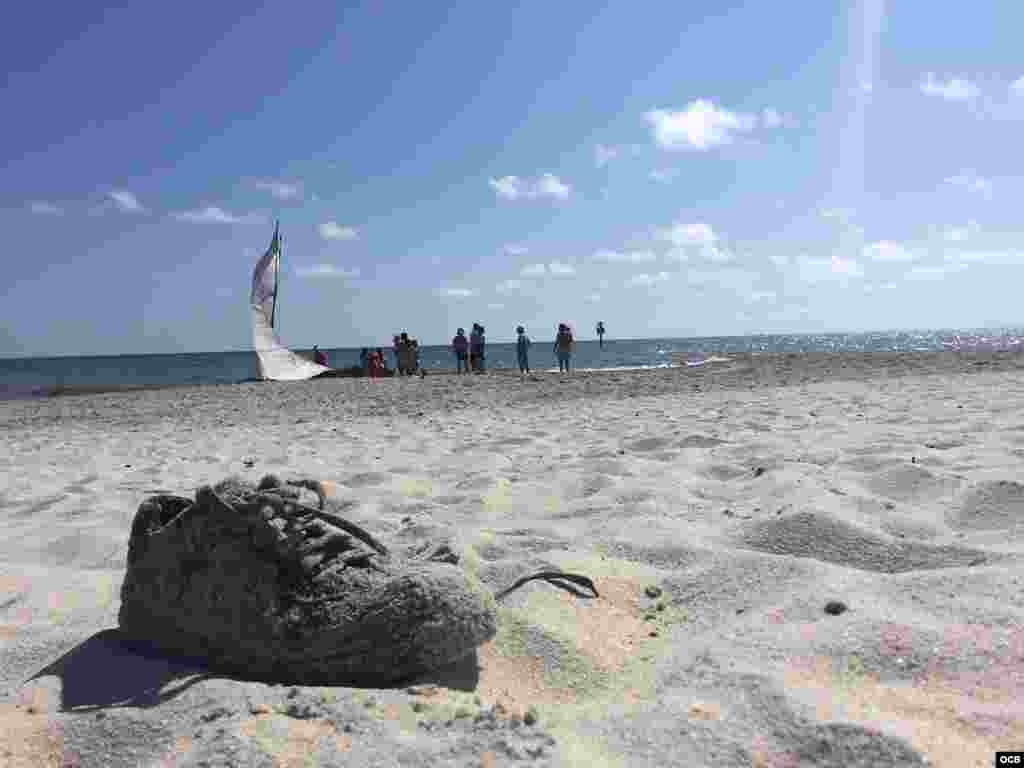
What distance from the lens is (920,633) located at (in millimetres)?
1636

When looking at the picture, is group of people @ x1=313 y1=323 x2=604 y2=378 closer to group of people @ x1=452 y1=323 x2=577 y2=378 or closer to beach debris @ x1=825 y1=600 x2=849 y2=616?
group of people @ x1=452 y1=323 x2=577 y2=378

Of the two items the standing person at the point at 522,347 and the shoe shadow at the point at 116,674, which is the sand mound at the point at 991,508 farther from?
the standing person at the point at 522,347

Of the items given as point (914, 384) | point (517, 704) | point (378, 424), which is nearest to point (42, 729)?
point (517, 704)

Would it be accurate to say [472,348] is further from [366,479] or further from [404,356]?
[366,479]

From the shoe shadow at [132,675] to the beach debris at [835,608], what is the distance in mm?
856

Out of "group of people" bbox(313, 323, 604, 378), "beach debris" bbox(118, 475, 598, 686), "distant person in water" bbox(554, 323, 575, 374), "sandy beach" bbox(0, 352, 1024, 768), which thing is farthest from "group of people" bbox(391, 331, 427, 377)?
"beach debris" bbox(118, 475, 598, 686)

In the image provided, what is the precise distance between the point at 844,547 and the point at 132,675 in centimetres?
200

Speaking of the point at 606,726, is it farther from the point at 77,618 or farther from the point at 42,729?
the point at 77,618

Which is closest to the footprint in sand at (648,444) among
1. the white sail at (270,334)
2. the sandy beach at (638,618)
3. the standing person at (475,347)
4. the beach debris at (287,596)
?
the sandy beach at (638,618)

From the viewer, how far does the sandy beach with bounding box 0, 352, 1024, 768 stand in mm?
1348

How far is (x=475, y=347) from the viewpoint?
66.8 feet

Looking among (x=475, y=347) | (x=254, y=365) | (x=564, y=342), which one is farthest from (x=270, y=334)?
(x=254, y=365)

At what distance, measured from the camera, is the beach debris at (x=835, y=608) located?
1816 millimetres

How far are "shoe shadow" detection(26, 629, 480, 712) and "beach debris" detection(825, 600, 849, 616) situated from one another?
856 millimetres
